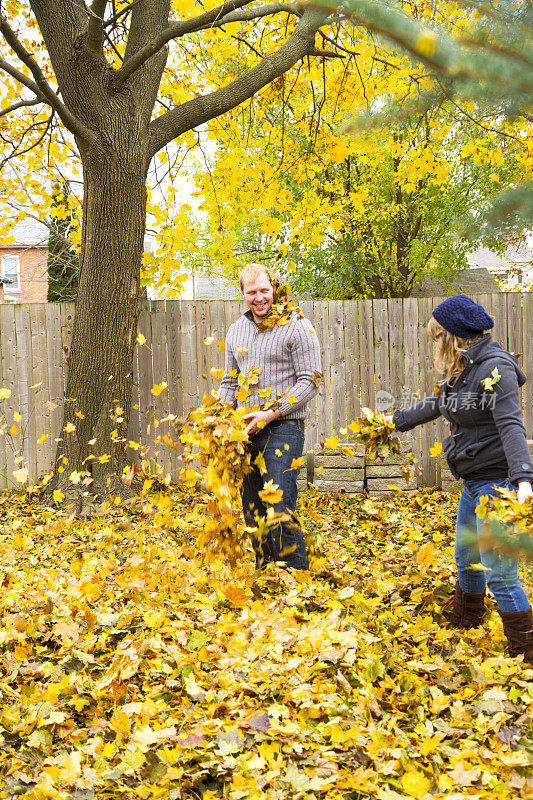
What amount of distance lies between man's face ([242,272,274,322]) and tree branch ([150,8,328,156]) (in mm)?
2882

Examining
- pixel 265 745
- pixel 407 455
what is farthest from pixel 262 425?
pixel 407 455

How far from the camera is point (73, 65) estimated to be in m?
5.28

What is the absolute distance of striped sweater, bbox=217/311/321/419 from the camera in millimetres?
3439

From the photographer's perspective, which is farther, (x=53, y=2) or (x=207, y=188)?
(x=207, y=188)

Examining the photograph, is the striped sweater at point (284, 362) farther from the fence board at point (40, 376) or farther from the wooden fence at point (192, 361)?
the fence board at point (40, 376)

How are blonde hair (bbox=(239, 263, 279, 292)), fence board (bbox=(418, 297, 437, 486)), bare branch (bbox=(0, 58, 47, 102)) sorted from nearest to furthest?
blonde hair (bbox=(239, 263, 279, 292)) → bare branch (bbox=(0, 58, 47, 102)) → fence board (bbox=(418, 297, 437, 486))

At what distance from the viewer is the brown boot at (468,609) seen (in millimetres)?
3033

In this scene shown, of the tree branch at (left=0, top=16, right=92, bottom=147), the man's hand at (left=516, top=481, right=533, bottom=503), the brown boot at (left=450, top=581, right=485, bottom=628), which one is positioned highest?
the tree branch at (left=0, top=16, right=92, bottom=147)

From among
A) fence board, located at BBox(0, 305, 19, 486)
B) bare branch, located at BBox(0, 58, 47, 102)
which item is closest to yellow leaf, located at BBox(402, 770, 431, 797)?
fence board, located at BBox(0, 305, 19, 486)

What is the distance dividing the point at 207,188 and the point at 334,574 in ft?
19.1

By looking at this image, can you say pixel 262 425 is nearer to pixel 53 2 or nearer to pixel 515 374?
pixel 515 374

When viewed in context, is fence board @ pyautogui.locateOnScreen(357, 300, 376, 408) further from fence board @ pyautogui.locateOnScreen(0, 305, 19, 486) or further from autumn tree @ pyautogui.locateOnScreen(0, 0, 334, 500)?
fence board @ pyautogui.locateOnScreen(0, 305, 19, 486)

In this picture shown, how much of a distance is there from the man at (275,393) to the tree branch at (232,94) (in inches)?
113

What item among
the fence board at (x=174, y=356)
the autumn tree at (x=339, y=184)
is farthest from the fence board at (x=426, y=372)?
the fence board at (x=174, y=356)
